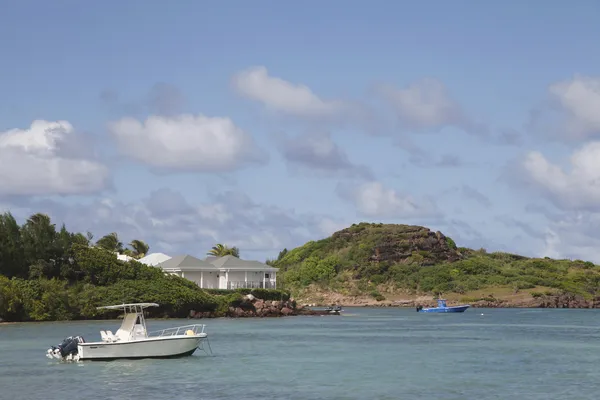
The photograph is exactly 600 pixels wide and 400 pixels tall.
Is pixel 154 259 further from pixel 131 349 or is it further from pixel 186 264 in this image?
pixel 131 349

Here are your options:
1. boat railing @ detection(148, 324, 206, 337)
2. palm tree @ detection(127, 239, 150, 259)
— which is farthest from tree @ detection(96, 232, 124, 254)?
boat railing @ detection(148, 324, 206, 337)

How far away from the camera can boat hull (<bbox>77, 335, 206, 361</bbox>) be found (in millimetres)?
49562

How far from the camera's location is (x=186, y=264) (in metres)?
124

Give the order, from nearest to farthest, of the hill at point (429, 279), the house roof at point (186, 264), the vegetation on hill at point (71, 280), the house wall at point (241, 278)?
the vegetation on hill at point (71, 280)
the house roof at point (186, 264)
the house wall at point (241, 278)
the hill at point (429, 279)

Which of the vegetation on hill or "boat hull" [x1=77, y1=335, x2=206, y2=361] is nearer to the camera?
"boat hull" [x1=77, y1=335, x2=206, y2=361]

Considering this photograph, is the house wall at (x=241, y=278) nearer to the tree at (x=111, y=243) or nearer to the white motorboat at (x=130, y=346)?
the tree at (x=111, y=243)

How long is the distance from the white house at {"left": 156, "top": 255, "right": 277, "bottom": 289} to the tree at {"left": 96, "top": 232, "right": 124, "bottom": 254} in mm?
25301

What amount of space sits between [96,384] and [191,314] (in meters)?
62.4

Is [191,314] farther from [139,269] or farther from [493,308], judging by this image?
[493,308]

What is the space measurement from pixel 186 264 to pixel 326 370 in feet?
254

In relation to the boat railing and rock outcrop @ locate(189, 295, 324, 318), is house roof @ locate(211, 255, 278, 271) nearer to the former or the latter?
rock outcrop @ locate(189, 295, 324, 318)

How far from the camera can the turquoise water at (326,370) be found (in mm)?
39812

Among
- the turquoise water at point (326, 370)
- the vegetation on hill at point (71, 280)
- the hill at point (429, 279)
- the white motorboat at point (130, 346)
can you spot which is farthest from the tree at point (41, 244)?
the hill at point (429, 279)

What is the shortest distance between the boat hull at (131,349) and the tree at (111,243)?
98.0m
